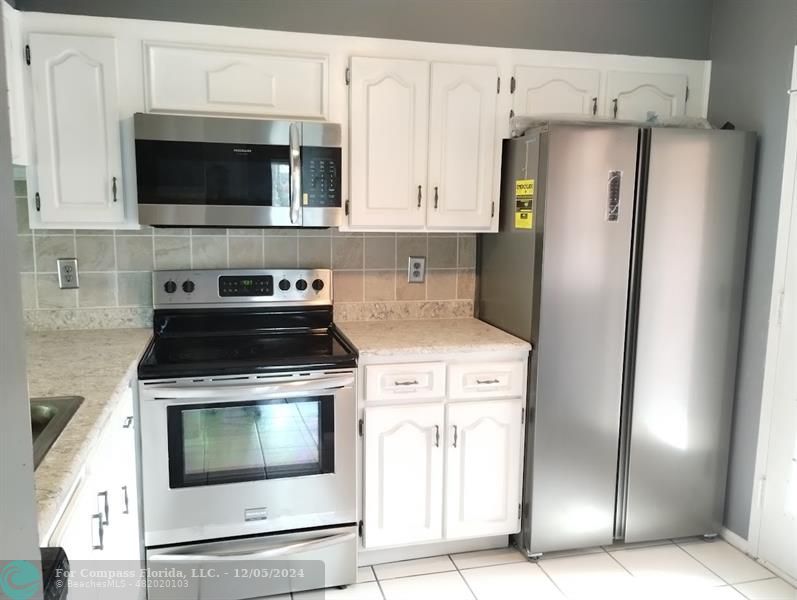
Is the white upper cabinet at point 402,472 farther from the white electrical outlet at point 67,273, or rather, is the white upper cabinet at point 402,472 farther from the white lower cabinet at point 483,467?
the white electrical outlet at point 67,273

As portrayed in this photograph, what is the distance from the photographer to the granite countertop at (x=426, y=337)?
2.29 m

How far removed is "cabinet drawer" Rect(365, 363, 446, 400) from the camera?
226cm

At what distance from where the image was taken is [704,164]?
2.35m

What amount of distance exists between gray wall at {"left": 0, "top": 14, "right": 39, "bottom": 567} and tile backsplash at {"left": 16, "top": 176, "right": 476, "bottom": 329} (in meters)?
1.98

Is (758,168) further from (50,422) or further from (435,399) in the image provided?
(50,422)

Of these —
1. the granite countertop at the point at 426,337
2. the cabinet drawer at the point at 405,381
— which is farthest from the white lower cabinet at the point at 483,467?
the granite countertop at the point at 426,337

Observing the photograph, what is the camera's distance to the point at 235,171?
2.20 meters

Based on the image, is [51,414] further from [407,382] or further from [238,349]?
[407,382]

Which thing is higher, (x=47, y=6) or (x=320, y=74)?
(x=47, y=6)

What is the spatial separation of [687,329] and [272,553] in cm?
183

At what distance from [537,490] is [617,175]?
4.17 feet

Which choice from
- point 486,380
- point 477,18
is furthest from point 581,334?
point 477,18

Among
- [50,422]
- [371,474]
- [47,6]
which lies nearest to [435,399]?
[371,474]

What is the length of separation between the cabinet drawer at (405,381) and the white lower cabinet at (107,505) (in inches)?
33.0
